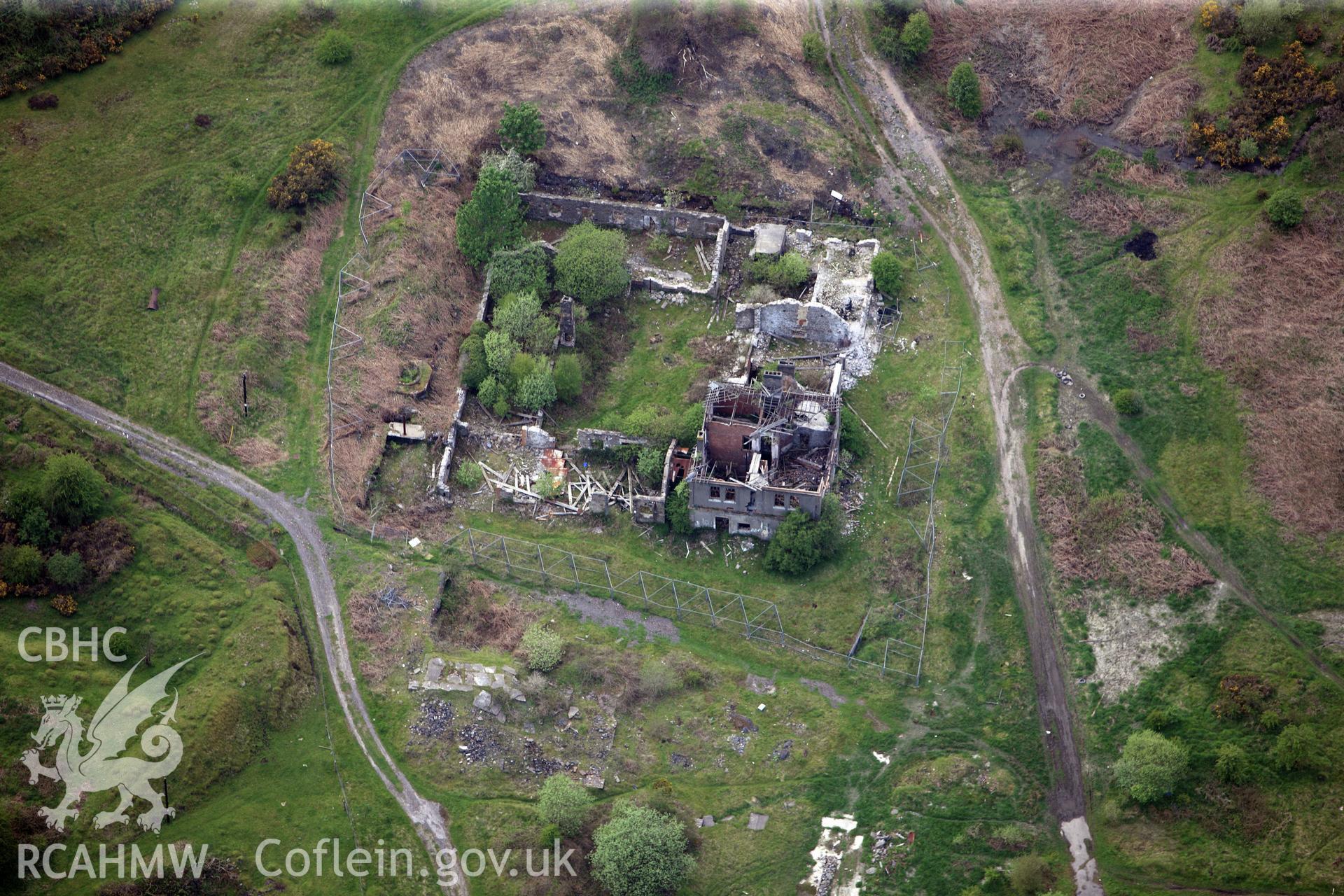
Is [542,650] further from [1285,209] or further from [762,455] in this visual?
[1285,209]

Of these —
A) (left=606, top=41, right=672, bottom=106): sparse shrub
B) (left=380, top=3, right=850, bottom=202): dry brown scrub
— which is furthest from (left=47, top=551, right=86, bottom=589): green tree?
(left=606, top=41, right=672, bottom=106): sparse shrub

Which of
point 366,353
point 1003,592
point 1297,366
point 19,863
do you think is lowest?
point 19,863

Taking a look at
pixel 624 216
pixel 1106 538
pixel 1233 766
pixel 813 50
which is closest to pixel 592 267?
pixel 624 216

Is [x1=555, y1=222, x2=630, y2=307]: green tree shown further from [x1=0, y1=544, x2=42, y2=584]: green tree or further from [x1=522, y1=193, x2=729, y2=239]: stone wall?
[x1=0, y1=544, x2=42, y2=584]: green tree

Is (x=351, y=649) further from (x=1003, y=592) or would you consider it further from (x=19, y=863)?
(x=1003, y=592)

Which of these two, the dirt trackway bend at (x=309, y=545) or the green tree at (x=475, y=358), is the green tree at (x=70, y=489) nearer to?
the dirt trackway bend at (x=309, y=545)

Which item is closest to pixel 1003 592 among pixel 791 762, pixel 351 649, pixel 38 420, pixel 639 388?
pixel 791 762

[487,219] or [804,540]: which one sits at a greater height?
[487,219]
